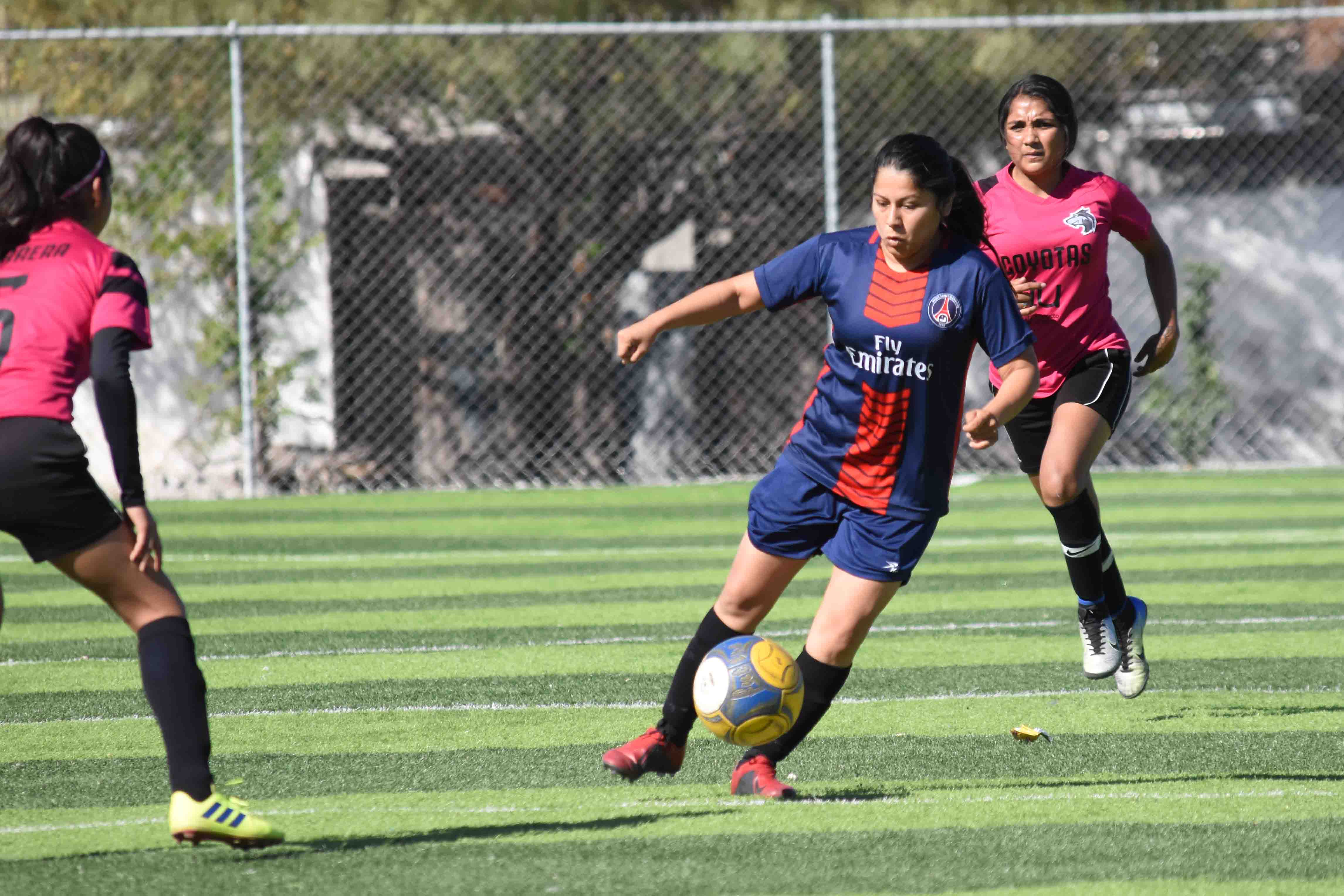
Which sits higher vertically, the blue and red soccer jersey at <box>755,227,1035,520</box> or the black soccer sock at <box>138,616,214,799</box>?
the blue and red soccer jersey at <box>755,227,1035,520</box>

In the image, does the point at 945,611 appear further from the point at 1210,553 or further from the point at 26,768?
the point at 26,768

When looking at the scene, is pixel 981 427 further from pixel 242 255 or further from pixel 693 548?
pixel 242 255

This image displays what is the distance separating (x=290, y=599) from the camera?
852 centimetres

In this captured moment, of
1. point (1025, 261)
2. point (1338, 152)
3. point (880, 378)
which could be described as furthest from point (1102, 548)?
point (1338, 152)

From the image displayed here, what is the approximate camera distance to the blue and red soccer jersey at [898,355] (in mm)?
4336

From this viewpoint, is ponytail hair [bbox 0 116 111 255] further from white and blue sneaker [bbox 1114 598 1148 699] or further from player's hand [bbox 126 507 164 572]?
white and blue sneaker [bbox 1114 598 1148 699]

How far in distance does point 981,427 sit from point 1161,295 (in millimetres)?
2330

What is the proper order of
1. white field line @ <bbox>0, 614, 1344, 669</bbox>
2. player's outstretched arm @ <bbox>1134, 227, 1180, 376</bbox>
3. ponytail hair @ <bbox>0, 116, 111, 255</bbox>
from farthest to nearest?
white field line @ <bbox>0, 614, 1344, 669</bbox>
player's outstretched arm @ <bbox>1134, 227, 1180, 376</bbox>
ponytail hair @ <bbox>0, 116, 111, 255</bbox>

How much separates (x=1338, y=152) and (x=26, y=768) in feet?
44.7

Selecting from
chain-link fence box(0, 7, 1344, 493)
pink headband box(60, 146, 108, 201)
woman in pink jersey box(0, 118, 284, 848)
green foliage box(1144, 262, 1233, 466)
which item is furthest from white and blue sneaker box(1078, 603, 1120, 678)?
green foliage box(1144, 262, 1233, 466)

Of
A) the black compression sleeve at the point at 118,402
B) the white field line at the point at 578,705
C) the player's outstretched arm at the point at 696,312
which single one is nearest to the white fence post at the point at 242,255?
the white field line at the point at 578,705

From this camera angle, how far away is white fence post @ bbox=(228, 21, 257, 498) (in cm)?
1238

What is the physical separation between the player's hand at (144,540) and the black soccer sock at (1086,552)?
333 centimetres

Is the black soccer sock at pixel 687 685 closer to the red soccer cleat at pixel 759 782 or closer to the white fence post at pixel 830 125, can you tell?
the red soccer cleat at pixel 759 782
